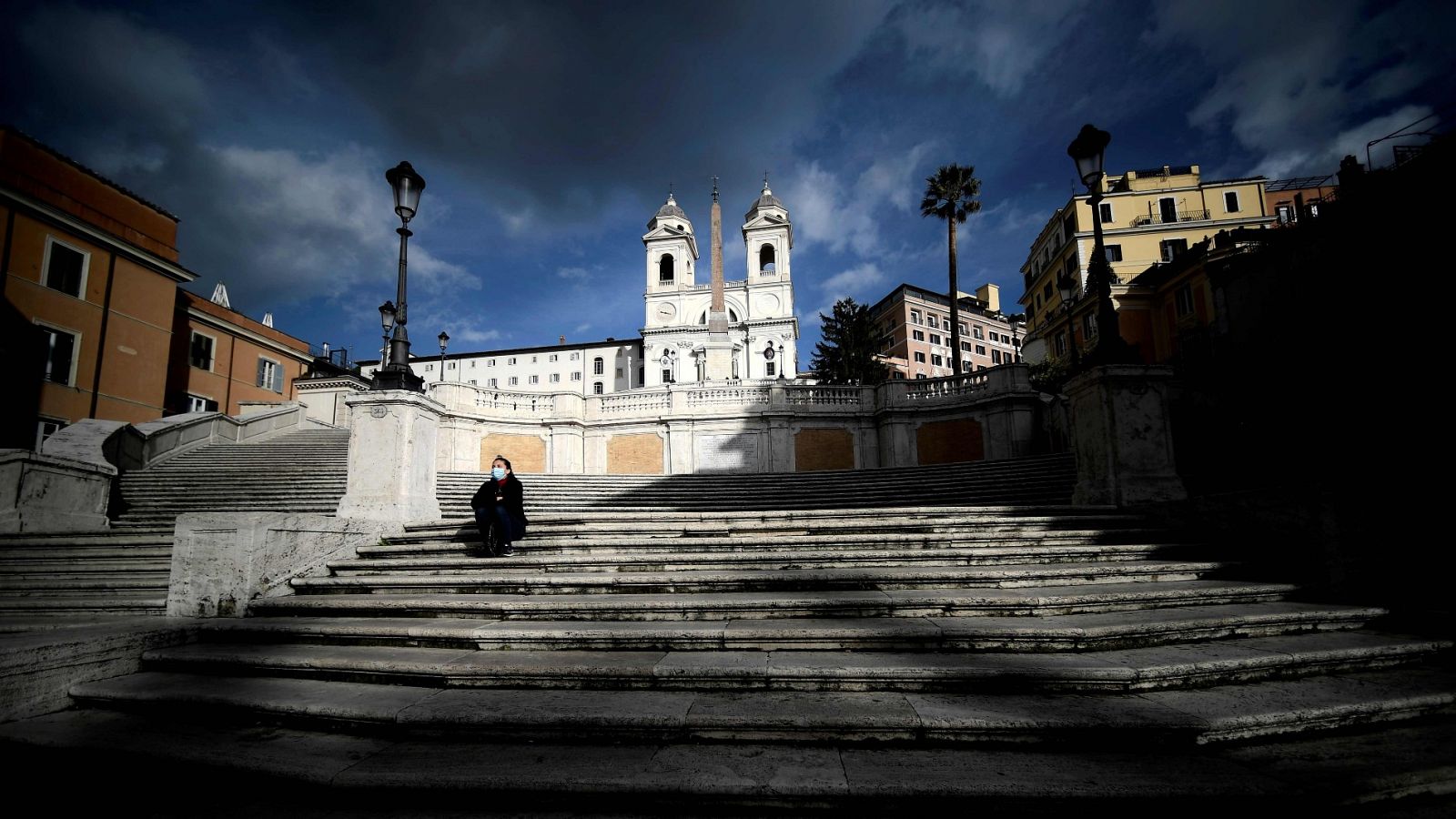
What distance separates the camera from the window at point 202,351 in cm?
2860

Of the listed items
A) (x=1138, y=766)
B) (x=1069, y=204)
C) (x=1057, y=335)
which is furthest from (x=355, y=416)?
(x=1069, y=204)

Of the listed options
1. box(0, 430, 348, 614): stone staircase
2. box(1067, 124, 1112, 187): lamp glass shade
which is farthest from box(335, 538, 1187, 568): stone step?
box(1067, 124, 1112, 187): lamp glass shade

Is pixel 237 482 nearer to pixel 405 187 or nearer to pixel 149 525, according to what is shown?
pixel 149 525

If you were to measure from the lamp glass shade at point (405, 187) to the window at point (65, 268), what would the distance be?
82.7 ft

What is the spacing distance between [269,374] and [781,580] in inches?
1538

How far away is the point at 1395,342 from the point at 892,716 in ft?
59.9

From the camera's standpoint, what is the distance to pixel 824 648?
4.20 m

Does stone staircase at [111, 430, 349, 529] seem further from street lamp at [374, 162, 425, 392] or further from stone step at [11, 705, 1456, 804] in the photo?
stone step at [11, 705, 1456, 804]

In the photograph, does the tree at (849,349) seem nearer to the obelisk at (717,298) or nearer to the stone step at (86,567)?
the obelisk at (717,298)

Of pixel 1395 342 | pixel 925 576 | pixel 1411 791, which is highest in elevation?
pixel 1395 342

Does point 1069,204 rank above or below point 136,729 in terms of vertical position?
above

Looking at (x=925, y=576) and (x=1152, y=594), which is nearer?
(x=1152, y=594)

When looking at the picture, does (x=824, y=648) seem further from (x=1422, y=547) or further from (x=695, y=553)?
(x=1422, y=547)

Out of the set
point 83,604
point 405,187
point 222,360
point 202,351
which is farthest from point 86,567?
point 222,360
